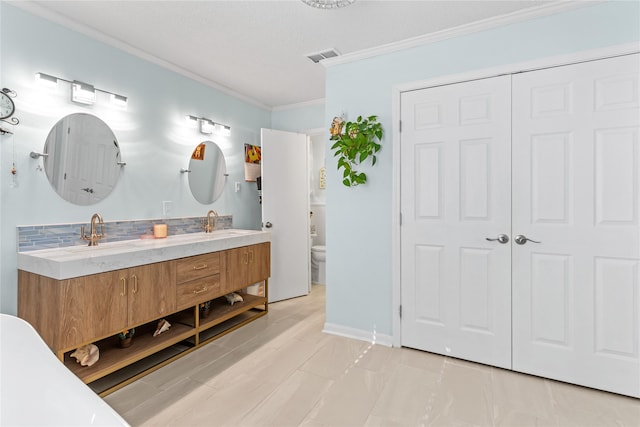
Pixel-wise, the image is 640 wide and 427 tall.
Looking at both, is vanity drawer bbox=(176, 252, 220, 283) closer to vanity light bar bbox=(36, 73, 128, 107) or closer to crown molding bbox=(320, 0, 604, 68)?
vanity light bar bbox=(36, 73, 128, 107)

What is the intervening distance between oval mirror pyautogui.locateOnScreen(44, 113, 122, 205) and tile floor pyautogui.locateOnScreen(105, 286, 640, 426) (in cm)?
142

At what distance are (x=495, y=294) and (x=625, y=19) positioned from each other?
1.85 meters

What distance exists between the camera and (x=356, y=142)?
2.60 meters

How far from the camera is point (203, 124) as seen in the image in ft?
11.1

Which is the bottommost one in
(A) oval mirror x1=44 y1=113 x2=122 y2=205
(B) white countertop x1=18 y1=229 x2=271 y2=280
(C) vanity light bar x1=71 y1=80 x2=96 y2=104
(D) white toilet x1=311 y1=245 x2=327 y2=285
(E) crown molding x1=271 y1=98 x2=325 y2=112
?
(D) white toilet x1=311 y1=245 x2=327 y2=285

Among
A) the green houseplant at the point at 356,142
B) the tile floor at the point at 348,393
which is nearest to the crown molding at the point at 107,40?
the green houseplant at the point at 356,142

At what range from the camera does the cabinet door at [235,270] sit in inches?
113

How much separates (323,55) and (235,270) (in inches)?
79.9

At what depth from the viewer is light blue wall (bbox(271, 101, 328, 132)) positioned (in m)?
4.12

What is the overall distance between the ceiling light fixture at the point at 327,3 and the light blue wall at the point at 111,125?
5.49 feet

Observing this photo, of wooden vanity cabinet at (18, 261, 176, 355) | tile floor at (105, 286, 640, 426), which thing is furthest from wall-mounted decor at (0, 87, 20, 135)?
tile floor at (105, 286, 640, 426)

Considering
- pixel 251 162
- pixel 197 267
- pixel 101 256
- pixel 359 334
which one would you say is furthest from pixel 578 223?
pixel 251 162

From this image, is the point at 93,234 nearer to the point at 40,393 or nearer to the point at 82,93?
the point at 82,93

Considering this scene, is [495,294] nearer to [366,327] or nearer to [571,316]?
[571,316]
